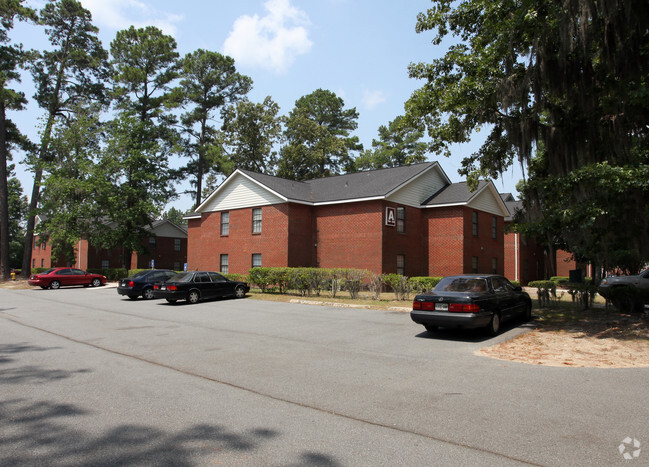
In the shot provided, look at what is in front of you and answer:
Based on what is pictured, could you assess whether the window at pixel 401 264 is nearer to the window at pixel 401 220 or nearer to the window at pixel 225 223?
the window at pixel 401 220

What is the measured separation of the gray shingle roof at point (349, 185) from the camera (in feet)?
90.0

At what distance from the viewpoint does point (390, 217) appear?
26.4m

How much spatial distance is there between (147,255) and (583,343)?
45340 millimetres

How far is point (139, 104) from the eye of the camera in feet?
152

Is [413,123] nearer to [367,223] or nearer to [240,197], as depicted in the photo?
[367,223]

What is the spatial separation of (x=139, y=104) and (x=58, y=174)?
12639mm

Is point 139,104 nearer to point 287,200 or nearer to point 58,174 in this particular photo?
point 58,174

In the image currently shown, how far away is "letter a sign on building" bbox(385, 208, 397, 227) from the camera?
85.7 feet

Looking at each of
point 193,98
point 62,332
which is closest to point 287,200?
point 62,332

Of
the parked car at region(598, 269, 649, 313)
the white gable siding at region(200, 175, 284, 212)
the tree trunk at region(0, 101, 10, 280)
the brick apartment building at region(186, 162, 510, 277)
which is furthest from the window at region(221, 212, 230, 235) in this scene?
the parked car at region(598, 269, 649, 313)

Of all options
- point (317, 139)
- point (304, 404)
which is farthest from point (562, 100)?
point (317, 139)

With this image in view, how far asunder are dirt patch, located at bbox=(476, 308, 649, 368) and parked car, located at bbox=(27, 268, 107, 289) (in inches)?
1220

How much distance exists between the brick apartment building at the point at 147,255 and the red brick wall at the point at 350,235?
2603 centimetres

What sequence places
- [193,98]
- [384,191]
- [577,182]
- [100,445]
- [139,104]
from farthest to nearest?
[193,98], [139,104], [384,191], [577,182], [100,445]
